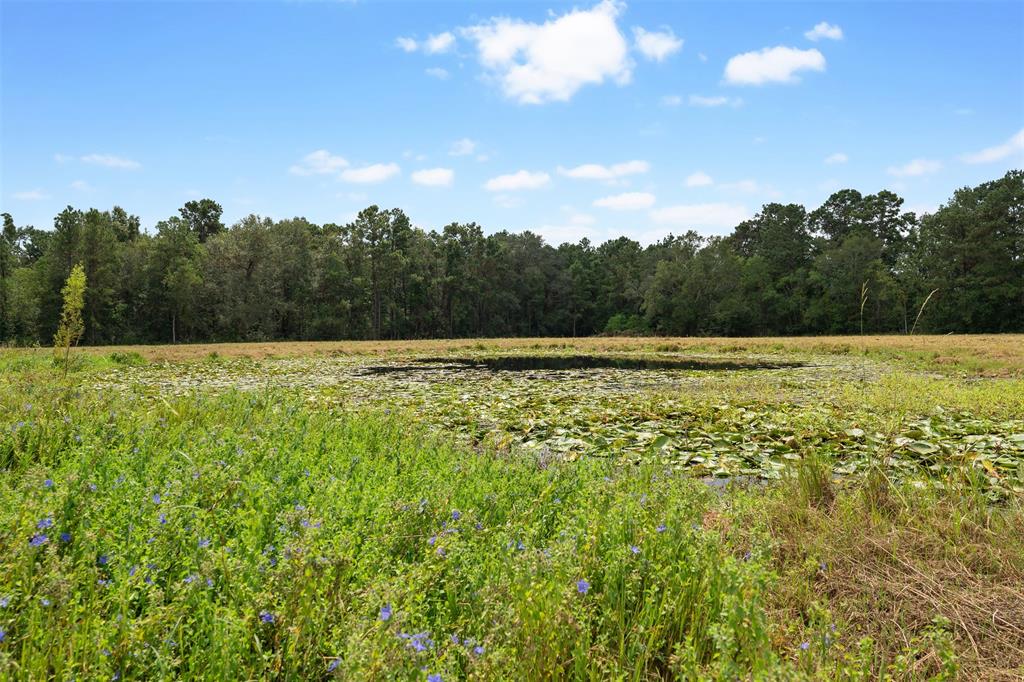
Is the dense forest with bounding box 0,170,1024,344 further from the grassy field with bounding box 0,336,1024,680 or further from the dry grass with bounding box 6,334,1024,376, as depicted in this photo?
the grassy field with bounding box 0,336,1024,680

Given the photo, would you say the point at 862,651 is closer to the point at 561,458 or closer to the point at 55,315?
the point at 561,458

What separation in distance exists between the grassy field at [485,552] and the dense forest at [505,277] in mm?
45610

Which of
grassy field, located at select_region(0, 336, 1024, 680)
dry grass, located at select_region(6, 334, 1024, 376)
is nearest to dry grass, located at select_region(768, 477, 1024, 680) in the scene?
grassy field, located at select_region(0, 336, 1024, 680)

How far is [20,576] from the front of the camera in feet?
8.25

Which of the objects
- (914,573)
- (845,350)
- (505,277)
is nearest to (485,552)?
(914,573)

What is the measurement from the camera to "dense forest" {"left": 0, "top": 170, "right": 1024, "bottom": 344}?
5162 centimetres

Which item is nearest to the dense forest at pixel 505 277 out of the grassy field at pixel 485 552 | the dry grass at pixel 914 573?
the grassy field at pixel 485 552

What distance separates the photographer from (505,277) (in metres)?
77.4

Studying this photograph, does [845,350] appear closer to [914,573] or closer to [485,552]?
[914,573]

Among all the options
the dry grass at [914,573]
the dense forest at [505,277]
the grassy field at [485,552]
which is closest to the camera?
the grassy field at [485,552]

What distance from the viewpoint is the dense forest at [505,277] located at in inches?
2032

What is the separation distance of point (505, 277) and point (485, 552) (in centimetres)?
7477

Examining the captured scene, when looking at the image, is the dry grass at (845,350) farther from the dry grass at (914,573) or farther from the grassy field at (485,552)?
the dry grass at (914,573)

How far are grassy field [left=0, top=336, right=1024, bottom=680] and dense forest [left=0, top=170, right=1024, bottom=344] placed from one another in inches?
1796
